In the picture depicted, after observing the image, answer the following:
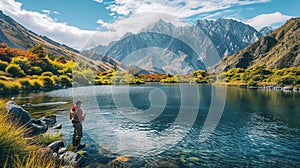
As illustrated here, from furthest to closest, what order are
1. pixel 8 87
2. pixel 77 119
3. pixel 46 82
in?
1. pixel 46 82
2. pixel 8 87
3. pixel 77 119

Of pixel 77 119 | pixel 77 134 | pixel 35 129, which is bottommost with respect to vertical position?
pixel 35 129

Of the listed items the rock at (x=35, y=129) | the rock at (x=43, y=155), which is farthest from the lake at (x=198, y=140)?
the rock at (x=43, y=155)

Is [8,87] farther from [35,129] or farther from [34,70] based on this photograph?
[35,129]

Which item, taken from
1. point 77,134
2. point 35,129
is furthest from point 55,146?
point 35,129

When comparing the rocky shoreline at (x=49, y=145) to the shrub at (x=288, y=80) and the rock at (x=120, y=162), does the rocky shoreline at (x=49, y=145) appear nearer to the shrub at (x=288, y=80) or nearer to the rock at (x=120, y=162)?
the rock at (x=120, y=162)

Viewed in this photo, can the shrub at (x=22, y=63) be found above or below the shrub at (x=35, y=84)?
above

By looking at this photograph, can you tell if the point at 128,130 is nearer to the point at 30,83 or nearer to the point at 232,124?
the point at 232,124

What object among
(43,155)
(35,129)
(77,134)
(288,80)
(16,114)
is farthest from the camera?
(288,80)

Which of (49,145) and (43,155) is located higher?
(43,155)

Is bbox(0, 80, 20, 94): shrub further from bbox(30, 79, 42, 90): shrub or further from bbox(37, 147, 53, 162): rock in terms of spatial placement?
bbox(37, 147, 53, 162): rock

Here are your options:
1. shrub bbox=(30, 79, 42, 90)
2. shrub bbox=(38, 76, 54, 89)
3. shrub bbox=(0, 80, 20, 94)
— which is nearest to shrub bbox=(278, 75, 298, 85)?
shrub bbox=(38, 76, 54, 89)

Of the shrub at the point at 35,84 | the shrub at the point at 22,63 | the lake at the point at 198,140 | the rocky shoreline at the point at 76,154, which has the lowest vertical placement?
the lake at the point at 198,140

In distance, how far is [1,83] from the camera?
64.7 m

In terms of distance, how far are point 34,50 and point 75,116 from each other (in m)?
142
